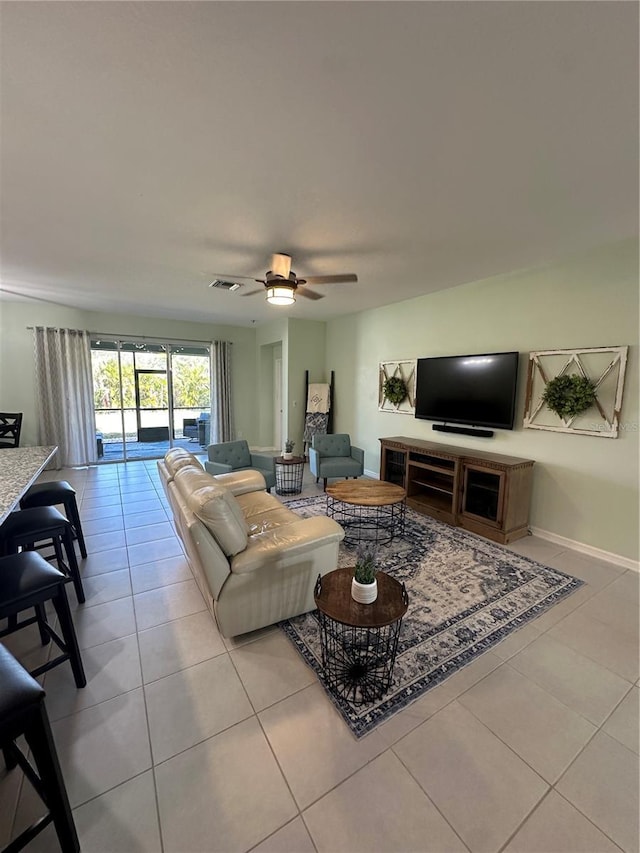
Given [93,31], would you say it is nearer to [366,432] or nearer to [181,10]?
[181,10]

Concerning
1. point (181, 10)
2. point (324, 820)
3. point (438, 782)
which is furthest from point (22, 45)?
point (438, 782)

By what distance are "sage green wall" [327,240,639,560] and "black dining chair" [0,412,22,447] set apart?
5.76m

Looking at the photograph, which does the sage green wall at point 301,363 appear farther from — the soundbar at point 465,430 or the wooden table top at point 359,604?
the wooden table top at point 359,604

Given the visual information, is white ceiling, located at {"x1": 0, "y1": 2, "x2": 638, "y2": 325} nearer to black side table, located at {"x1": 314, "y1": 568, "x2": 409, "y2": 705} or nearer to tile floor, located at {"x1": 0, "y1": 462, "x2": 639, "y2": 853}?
black side table, located at {"x1": 314, "y1": 568, "x2": 409, "y2": 705}

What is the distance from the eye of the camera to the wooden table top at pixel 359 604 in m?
1.62

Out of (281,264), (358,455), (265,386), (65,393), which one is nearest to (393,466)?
(358,455)

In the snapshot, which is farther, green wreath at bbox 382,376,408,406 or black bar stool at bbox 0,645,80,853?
green wreath at bbox 382,376,408,406

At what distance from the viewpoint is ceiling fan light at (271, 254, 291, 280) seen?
2.88 meters

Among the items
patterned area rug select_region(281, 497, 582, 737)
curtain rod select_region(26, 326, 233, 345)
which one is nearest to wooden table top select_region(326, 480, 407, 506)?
patterned area rug select_region(281, 497, 582, 737)

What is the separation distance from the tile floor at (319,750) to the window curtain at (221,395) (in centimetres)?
510

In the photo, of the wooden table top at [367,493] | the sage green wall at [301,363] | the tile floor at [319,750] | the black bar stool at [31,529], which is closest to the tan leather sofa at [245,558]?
the tile floor at [319,750]

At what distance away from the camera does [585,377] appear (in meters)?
3.10

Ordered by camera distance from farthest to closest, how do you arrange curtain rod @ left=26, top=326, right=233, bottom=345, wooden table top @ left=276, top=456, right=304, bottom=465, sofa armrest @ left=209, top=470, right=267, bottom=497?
curtain rod @ left=26, top=326, right=233, bottom=345, wooden table top @ left=276, top=456, right=304, bottom=465, sofa armrest @ left=209, top=470, right=267, bottom=497

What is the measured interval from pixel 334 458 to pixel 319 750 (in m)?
3.76
